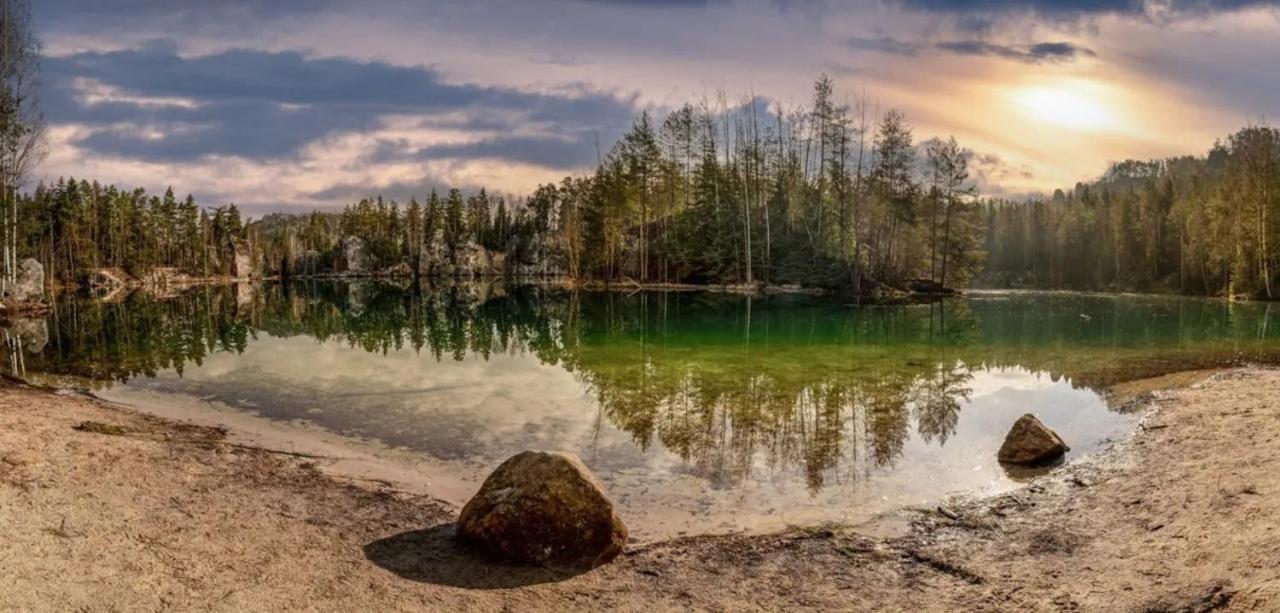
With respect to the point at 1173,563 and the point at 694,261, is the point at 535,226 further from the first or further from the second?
the point at 1173,563

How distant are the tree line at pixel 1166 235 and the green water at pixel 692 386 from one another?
31149 mm

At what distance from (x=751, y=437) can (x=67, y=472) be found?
10952mm

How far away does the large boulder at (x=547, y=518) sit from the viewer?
7.95m

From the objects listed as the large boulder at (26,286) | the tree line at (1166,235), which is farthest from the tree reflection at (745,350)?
the tree line at (1166,235)

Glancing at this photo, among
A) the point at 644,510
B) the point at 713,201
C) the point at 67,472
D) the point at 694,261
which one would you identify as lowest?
the point at 644,510

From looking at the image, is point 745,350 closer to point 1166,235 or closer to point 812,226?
point 812,226

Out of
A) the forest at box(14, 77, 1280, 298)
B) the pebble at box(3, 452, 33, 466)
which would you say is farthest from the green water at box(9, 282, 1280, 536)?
the forest at box(14, 77, 1280, 298)

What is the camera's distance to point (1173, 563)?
7324mm

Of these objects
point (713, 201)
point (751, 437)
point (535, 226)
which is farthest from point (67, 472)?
point (535, 226)

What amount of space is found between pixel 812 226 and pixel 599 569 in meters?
68.8

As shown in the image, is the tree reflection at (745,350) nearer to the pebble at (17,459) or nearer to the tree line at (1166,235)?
the pebble at (17,459)

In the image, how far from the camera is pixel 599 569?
7.86 metres

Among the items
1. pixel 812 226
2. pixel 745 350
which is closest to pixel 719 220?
pixel 812 226

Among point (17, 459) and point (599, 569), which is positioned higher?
point (17, 459)
